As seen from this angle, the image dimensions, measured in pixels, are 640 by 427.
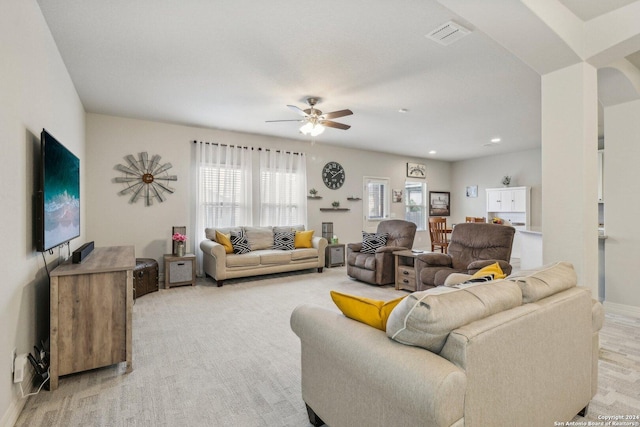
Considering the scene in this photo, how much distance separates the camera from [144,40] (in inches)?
109

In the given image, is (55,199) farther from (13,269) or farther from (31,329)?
(31,329)

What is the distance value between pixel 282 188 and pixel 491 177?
5.54 meters

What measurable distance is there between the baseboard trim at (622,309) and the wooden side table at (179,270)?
208 inches

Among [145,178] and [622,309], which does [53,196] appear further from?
[622,309]

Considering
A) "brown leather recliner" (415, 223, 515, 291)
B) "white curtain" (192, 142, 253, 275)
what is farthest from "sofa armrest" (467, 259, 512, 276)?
"white curtain" (192, 142, 253, 275)

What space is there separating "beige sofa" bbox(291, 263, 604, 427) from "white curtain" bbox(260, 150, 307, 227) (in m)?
4.64

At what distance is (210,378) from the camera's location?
2273mm

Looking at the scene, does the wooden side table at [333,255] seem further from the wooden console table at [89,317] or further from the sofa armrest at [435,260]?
the wooden console table at [89,317]

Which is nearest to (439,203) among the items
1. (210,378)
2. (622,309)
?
(622,309)

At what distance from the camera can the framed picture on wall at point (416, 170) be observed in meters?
8.62

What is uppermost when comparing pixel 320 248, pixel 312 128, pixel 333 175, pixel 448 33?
pixel 448 33

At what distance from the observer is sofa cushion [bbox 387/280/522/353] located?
1136 millimetres

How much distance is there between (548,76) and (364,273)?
11.1ft

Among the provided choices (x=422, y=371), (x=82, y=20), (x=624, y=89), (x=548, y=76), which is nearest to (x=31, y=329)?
(x=82, y=20)
